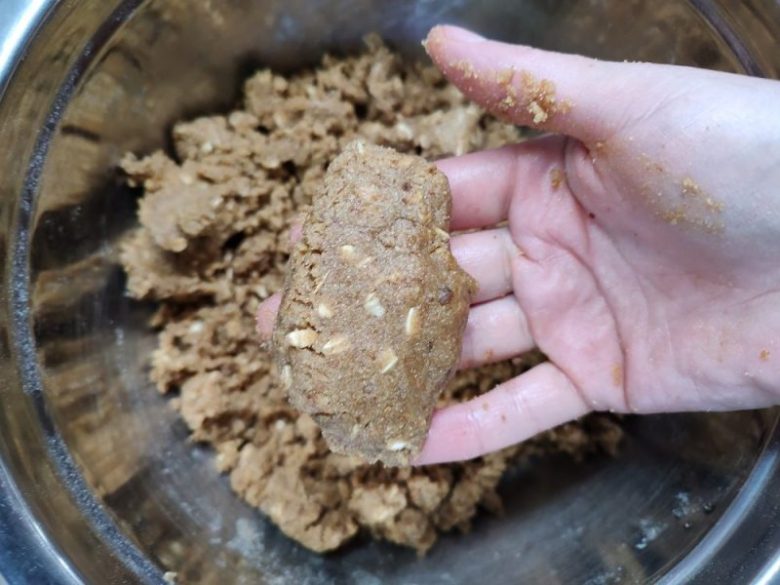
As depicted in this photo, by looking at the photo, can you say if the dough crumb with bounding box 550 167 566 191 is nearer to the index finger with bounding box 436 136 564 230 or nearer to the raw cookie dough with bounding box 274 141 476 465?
the index finger with bounding box 436 136 564 230

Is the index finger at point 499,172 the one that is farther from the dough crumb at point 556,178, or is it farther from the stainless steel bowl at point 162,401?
the stainless steel bowl at point 162,401

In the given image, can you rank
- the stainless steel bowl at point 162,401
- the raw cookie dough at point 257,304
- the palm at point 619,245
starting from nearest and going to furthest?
the palm at point 619,245 → the stainless steel bowl at point 162,401 → the raw cookie dough at point 257,304

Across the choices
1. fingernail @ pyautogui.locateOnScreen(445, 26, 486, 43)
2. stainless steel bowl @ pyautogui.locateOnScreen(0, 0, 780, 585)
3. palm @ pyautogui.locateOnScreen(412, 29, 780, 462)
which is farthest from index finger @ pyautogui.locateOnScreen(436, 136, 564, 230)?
stainless steel bowl @ pyautogui.locateOnScreen(0, 0, 780, 585)

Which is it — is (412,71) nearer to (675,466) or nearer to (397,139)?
(397,139)

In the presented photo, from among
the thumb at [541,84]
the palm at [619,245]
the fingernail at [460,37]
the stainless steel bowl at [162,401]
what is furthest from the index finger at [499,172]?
the stainless steel bowl at [162,401]

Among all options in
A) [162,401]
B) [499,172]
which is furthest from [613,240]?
[162,401]

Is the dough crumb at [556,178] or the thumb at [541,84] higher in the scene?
the thumb at [541,84]
